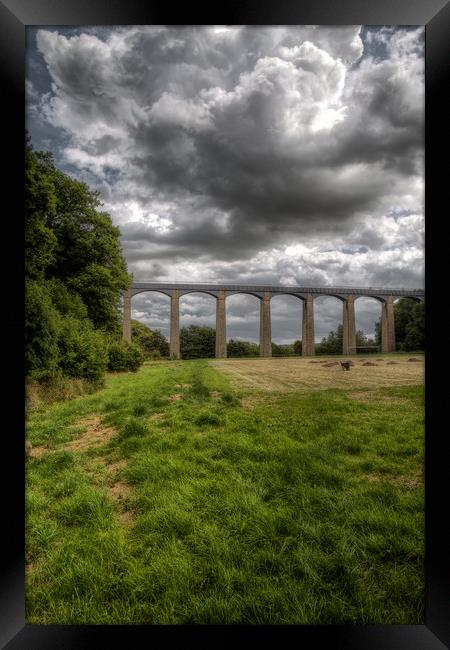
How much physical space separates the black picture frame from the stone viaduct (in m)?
4.36

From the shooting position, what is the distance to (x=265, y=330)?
847cm

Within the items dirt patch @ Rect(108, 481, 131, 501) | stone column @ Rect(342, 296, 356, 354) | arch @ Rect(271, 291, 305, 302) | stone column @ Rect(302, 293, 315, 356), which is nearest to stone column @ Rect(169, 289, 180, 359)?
arch @ Rect(271, 291, 305, 302)

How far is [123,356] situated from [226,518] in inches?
185

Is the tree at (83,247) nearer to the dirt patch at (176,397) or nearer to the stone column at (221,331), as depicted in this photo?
the dirt patch at (176,397)

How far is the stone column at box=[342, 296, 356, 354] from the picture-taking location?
6977 millimetres

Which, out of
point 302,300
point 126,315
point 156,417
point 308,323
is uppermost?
point 302,300

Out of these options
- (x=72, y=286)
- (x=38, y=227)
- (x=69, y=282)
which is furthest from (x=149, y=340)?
(x=38, y=227)

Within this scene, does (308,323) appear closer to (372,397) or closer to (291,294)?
(291,294)

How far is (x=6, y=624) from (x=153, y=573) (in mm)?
832

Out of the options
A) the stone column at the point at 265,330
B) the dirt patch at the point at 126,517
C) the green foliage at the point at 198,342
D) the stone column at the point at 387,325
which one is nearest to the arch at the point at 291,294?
the stone column at the point at 265,330

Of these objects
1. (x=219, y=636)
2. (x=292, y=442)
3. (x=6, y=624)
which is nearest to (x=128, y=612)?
(x=219, y=636)

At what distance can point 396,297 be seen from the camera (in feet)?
21.2

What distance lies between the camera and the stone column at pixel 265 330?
779cm

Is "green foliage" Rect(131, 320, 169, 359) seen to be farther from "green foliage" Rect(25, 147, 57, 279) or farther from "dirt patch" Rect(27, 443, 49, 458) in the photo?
"dirt patch" Rect(27, 443, 49, 458)
